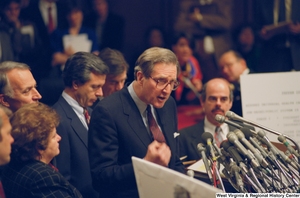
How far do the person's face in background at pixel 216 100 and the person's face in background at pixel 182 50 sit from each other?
2647 mm

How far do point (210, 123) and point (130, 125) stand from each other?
5.07ft

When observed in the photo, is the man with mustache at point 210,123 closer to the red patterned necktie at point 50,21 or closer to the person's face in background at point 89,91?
the person's face in background at point 89,91

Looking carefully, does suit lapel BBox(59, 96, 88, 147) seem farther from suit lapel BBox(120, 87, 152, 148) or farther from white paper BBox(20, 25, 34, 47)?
white paper BBox(20, 25, 34, 47)

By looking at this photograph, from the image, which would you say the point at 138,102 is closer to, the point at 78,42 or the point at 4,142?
the point at 4,142

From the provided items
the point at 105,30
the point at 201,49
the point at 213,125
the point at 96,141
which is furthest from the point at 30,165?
the point at 201,49

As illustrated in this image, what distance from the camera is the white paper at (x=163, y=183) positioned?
2.25m

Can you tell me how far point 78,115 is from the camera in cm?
395

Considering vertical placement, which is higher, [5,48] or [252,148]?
[5,48]

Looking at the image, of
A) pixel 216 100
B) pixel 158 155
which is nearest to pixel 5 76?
pixel 158 155

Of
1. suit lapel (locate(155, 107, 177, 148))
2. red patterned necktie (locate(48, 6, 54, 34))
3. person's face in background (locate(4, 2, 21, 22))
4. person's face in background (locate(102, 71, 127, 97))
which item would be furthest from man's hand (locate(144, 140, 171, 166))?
red patterned necktie (locate(48, 6, 54, 34))

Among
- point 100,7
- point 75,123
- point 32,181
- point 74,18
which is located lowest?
point 32,181

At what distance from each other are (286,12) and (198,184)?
5005mm

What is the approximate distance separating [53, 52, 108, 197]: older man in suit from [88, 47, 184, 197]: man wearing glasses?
0.38 m

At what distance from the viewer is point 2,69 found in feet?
12.4
